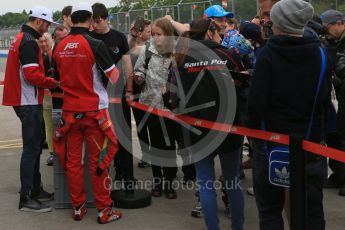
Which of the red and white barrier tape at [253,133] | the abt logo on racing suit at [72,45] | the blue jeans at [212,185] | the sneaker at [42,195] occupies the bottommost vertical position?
the sneaker at [42,195]

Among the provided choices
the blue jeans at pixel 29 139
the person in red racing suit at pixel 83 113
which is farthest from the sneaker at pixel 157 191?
the blue jeans at pixel 29 139

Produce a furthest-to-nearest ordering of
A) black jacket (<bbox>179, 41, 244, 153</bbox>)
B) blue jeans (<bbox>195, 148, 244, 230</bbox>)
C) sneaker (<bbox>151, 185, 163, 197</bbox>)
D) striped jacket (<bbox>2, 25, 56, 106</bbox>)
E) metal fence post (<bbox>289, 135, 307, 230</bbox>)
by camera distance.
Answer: sneaker (<bbox>151, 185, 163, 197</bbox>)
striped jacket (<bbox>2, 25, 56, 106</bbox>)
blue jeans (<bbox>195, 148, 244, 230</bbox>)
black jacket (<bbox>179, 41, 244, 153</bbox>)
metal fence post (<bbox>289, 135, 307, 230</bbox>)

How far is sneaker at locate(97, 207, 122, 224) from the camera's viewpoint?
453cm

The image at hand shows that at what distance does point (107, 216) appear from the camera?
15.0 feet

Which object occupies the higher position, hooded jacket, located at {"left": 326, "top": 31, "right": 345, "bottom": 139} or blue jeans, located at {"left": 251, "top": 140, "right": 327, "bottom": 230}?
hooded jacket, located at {"left": 326, "top": 31, "right": 345, "bottom": 139}

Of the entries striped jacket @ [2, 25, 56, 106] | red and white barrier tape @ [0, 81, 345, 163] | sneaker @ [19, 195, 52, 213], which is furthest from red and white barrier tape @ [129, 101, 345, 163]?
sneaker @ [19, 195, 52, 213]

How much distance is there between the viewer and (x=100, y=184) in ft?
15.0

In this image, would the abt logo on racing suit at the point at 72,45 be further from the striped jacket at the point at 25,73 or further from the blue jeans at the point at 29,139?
the blue jeans at the point at 29,139

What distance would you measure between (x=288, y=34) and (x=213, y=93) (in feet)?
2.72

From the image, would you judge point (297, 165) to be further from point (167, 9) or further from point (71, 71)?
A: point (167, 9)

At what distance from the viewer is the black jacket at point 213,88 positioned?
360 cm

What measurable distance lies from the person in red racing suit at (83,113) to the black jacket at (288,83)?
1.71m

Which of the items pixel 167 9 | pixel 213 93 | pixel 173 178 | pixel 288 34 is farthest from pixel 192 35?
pixel 167 9

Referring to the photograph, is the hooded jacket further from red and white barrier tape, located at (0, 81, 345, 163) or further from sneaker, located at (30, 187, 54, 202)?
sneaker, located at (30, 187, 54, 202)
